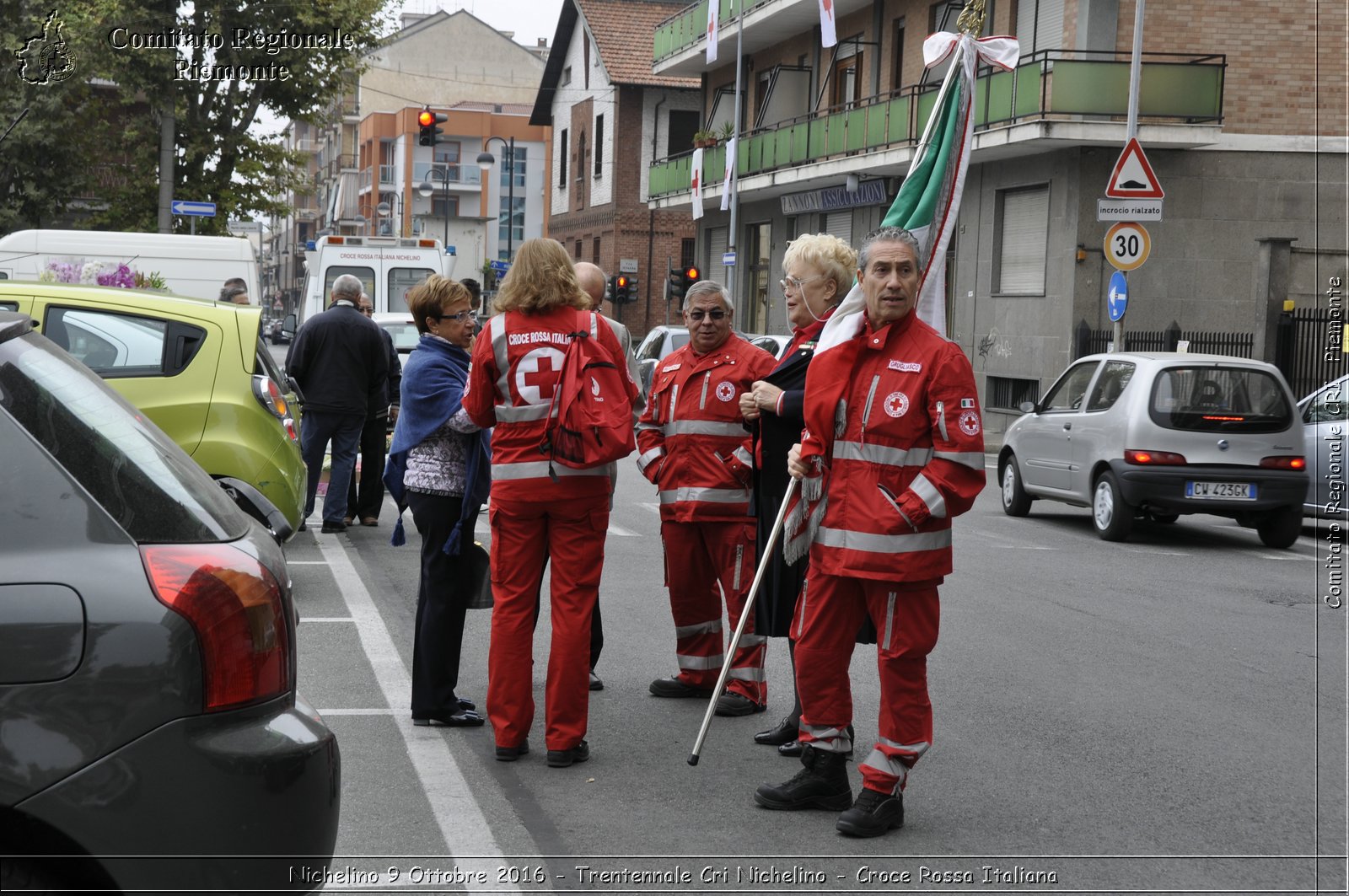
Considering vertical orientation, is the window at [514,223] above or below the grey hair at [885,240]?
above

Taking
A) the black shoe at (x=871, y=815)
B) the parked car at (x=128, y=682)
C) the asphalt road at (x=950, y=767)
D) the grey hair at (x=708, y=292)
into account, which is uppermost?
the grey hair at (x=708, y=292)

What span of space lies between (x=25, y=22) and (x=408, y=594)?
29146 millimetres

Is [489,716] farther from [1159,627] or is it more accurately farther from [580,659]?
[1159,627]

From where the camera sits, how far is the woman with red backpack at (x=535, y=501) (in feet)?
18.5

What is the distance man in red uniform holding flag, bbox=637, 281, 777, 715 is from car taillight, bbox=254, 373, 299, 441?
322 centimetres

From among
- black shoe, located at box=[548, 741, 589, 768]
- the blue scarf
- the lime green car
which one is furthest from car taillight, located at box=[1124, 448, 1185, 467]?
black shoe, located at box=[548, 741, 589, 768]

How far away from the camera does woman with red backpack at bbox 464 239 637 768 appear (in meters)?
5.63

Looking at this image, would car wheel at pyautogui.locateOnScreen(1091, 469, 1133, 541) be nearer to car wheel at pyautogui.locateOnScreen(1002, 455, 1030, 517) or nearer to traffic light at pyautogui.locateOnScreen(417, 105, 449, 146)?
car wheel at pyautogui.locateOnScreen(1002, 455, 1030, 517)

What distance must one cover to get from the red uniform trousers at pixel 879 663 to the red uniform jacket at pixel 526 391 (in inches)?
40.5

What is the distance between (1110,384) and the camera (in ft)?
46.3

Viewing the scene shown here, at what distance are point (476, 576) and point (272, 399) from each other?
3.40m

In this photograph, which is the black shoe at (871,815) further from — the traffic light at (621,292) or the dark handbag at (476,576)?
the traffic light at (621,292)

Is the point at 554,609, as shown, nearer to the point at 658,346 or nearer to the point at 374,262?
the point at 374,262

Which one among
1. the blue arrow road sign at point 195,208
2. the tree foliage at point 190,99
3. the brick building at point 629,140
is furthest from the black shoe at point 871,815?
the brick building at point 629,140
